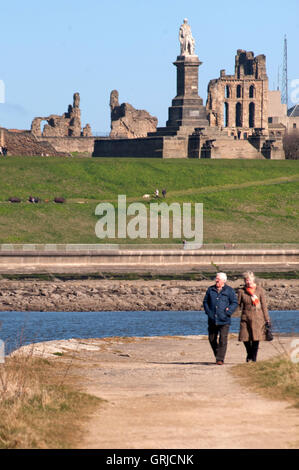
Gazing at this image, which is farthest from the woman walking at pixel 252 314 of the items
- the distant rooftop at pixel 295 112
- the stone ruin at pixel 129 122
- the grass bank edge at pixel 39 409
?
the distant rooftop at pixel 295 112

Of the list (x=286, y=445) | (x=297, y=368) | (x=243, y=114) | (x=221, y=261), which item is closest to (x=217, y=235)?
(x=221, y=261)

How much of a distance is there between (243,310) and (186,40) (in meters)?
80.5

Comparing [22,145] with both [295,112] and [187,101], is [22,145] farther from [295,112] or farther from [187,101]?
[295,112]

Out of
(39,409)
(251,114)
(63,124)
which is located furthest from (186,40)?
(39,409)

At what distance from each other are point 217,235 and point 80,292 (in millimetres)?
21280

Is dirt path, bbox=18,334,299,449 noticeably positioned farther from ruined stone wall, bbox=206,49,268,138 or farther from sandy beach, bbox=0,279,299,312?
ruined stone wall, bbox=206,49,268,138

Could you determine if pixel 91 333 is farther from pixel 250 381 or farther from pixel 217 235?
pixel 217 235

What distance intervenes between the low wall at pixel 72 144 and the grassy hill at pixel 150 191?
29.5m

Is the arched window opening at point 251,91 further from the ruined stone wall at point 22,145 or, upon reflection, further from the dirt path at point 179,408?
the dirt path at point 179,408

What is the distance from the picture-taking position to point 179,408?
45.8 ft

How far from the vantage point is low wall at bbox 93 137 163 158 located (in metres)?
96.9

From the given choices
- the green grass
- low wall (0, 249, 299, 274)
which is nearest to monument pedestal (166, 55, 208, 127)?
low wall (0, 249, 299, 274)

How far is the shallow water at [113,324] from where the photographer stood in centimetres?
3291

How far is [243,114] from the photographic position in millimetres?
149750
